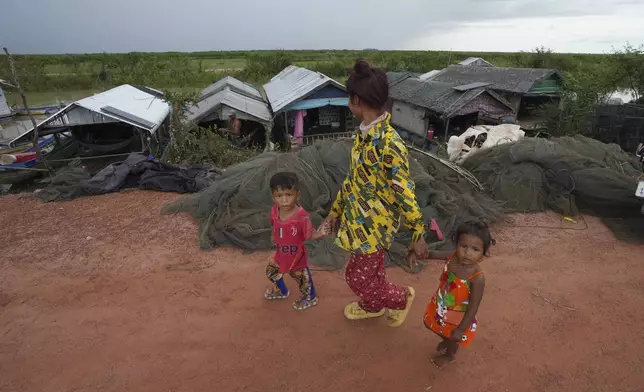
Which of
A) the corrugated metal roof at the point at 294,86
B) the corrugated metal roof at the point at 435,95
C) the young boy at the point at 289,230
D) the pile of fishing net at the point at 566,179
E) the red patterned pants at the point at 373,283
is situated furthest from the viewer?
the corrugated metal roof at the point at 294,86

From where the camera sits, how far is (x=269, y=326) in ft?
10.00

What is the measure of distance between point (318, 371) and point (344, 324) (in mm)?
515

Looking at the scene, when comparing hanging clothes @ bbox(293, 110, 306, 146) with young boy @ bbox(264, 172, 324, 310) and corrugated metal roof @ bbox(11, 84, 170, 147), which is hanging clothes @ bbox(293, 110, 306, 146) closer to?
corrugated metal roof @ bbox(11, 84, 170, 147)

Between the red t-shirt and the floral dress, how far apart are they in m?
0.99

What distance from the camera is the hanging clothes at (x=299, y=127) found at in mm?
13133

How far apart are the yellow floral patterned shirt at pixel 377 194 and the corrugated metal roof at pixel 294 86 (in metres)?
10.8

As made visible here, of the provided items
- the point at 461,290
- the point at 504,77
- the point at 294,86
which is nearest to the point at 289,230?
the point at 461,290

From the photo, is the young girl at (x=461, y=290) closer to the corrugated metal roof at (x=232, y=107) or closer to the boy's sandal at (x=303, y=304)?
the boy's sandal at (x=303, y=304)

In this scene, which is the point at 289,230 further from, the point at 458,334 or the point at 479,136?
the point at 479,136

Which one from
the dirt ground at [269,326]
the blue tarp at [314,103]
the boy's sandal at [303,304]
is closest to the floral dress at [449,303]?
the dirt ground at [269,326]

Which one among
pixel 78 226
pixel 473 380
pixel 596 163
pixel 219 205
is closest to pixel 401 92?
pixel 596 163

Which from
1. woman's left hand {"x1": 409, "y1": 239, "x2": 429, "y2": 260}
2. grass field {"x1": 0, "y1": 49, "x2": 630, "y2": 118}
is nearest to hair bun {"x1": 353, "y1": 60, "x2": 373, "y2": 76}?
woman's left hand {"x1": 409, "y1": 239, "x2": 429, "y2": 260}

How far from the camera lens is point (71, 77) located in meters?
30.3

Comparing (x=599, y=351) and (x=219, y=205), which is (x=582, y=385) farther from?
(x=219, y=205)
